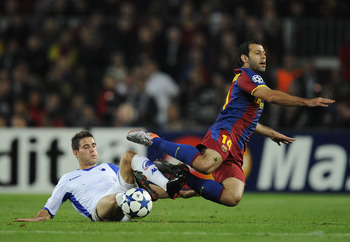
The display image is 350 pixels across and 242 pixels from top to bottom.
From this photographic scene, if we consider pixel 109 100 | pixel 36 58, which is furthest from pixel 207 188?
pixel 36 58

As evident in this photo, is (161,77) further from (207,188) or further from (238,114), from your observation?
(207,188)

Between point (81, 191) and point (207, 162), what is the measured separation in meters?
1.59

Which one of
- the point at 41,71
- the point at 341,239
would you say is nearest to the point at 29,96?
the point at 41,71

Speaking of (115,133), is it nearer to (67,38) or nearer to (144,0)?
(67,38)

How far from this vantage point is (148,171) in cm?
830

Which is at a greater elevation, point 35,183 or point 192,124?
point 192,124

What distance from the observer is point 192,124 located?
15516 mm

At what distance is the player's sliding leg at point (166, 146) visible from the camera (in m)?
8.38

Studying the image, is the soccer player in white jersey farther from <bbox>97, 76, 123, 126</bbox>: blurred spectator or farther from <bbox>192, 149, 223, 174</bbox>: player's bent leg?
<bbox>97, 76, 123, 126</bbox>: blurred spectator

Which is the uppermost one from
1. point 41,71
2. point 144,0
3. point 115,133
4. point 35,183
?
point 144,0

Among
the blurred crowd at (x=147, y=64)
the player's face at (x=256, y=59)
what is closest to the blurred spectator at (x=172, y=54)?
the blurred crowd at (x=147, y=64)

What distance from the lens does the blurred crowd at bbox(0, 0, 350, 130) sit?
50.8 ft

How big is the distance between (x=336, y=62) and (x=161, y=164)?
1046cm

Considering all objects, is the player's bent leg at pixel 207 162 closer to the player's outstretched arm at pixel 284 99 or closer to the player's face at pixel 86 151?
the player's outstretched arm at pixel 284 99
